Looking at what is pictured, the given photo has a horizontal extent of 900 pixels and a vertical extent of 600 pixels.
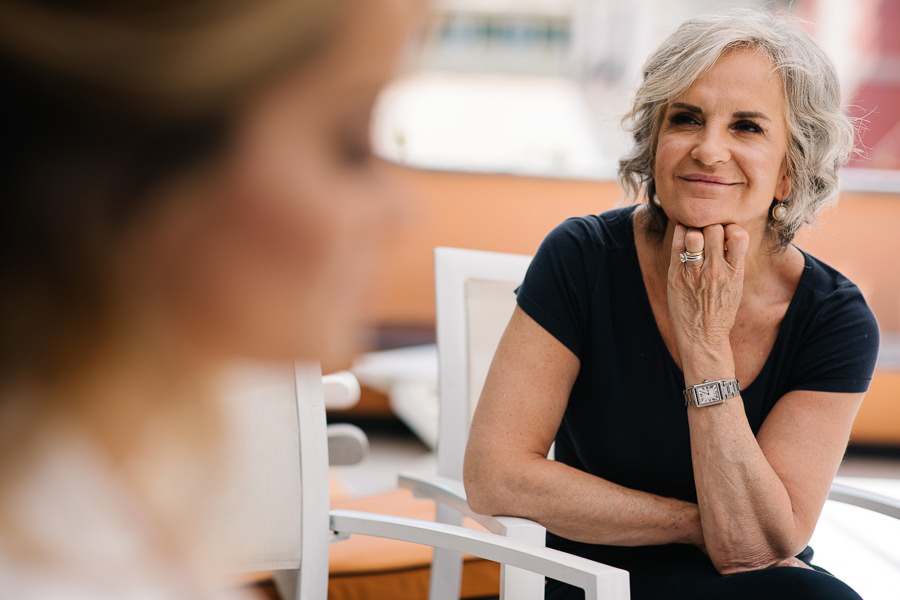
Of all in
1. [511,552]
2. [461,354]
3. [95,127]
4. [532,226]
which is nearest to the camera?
[95,127]

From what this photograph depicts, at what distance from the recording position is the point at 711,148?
1499 mm

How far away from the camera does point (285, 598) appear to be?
5.55 ft

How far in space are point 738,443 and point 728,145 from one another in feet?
1.63

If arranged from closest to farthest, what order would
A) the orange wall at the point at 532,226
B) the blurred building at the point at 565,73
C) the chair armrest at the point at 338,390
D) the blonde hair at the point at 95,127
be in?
1. the blonde hair at the point at 95,127
2. the chair armrest at the point at 338,390
3. the orange wall at the point at 532,226
4. the blurred building at the point at 565,73

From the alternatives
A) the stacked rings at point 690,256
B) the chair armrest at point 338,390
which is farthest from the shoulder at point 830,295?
the chair armrest at point 338,390

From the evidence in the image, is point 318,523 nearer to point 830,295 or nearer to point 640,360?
point 640,360

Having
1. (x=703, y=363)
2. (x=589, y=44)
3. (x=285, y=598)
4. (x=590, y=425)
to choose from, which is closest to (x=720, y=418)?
(x=703, y=363)

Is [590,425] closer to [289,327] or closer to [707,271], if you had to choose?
[707,271]

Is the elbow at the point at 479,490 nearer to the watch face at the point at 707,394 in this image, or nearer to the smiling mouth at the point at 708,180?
the watch face at the point at 707,394

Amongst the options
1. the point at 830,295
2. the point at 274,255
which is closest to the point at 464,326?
the point at 830,295

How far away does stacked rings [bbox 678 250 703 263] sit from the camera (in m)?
1.53

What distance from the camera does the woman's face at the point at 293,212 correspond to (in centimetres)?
30

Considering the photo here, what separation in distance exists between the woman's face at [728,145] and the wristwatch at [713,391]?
0.91ft

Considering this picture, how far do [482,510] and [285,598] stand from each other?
0.47m
